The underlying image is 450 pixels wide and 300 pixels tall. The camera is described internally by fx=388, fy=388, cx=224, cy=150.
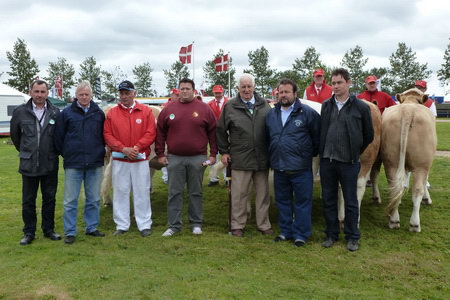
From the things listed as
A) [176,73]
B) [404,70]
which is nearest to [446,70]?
[404,70]

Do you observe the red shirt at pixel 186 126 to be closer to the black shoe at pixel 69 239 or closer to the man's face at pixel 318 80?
the black shoe at pixel 69 239

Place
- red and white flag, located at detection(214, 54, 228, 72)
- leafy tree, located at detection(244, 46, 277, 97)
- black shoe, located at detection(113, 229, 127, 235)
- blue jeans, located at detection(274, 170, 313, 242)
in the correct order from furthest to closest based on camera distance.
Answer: leafy tree, located at detection(244, 46, 277, 97), red and white flag, located at detection(214, 54, 228, 72), black shoe, located at detection(113, 229, 127, 235), blue jeans, located at detection(274, 170, 313, 242)

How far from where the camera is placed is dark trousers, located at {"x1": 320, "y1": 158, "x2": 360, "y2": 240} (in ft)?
15.4

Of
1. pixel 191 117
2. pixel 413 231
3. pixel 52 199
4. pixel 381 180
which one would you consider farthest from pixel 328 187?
pixel 381 180

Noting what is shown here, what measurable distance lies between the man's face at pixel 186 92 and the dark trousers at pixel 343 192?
195 cm

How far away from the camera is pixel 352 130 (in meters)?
4.58

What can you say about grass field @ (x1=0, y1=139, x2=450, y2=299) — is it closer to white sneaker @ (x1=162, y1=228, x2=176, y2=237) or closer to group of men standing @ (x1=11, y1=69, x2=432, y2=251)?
white sneaker @ (x1=162, y1=228, x2=176, y2=237)

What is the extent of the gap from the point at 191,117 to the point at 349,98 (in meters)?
2.05

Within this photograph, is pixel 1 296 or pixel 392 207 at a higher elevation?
pixel 392 207

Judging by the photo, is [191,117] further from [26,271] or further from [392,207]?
[392,207]

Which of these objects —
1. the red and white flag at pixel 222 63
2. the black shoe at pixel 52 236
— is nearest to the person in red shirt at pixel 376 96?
the black shoe at pixel 52 236

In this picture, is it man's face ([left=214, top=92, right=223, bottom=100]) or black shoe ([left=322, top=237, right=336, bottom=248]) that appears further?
man's face ([left=214, top=92, right=223, bottom=100])

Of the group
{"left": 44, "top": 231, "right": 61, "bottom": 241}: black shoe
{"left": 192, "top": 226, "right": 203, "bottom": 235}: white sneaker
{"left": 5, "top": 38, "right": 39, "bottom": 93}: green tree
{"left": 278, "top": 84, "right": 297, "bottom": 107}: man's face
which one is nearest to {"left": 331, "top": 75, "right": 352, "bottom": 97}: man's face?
{"left": 278, "top": 84, "right": 297, "bottom": 107}: man's face

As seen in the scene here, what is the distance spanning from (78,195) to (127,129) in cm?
111
